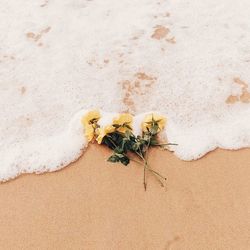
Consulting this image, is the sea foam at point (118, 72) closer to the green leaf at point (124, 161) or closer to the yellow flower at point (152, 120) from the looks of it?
the yellow flower at point (152, 120)

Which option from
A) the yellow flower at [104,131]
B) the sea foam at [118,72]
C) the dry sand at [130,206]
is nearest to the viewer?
the dry sand at [130,206]

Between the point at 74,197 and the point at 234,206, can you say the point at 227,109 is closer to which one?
the point at 234,206

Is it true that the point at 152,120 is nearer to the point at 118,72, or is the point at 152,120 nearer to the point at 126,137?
the point at 126,137

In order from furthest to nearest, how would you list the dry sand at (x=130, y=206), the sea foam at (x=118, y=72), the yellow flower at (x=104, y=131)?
the sea foam at (x=118, y=72) → the yellow flower at (x=104, y=131) → the dry sand at (x=130, y=206)

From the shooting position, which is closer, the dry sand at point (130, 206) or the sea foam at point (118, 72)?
the dry sand at point (130, 206)

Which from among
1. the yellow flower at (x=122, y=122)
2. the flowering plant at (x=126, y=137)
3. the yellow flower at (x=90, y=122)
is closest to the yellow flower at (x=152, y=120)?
the flowering plant at (x=126, y=137)

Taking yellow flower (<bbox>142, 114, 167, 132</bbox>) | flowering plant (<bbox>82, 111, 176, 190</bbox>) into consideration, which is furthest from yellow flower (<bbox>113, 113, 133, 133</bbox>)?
yellow flower (<bbox>142, 114, 167, 132</bbox>)
